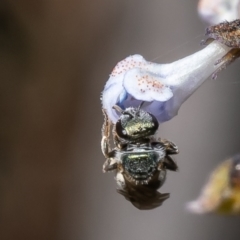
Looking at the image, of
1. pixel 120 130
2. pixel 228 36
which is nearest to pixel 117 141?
pixel 120 130

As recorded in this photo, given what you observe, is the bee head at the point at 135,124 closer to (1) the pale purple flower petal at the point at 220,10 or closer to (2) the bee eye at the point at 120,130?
(2) the bee eye at the point at 120,130

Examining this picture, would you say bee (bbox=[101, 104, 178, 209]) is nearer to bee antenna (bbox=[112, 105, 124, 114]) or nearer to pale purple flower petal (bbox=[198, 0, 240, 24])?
bee antenna (bbox=[112, 105, 124, 114])

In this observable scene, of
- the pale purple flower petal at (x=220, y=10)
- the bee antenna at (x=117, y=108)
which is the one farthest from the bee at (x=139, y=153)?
the pale purple flower petal at (x=220, y=10)

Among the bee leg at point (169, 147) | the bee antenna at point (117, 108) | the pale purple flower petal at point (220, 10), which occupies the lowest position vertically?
the bee leg at point (169, 147)

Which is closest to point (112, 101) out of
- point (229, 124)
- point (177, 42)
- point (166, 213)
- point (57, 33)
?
point (166, 213)

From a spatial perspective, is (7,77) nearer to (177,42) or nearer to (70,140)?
(70,140)

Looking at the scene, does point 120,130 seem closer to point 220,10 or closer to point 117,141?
point 117,141

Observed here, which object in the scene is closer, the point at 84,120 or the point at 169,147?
the point at 169,147

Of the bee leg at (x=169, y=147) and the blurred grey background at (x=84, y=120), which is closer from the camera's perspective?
the bee leg at (x=169, y=147)
